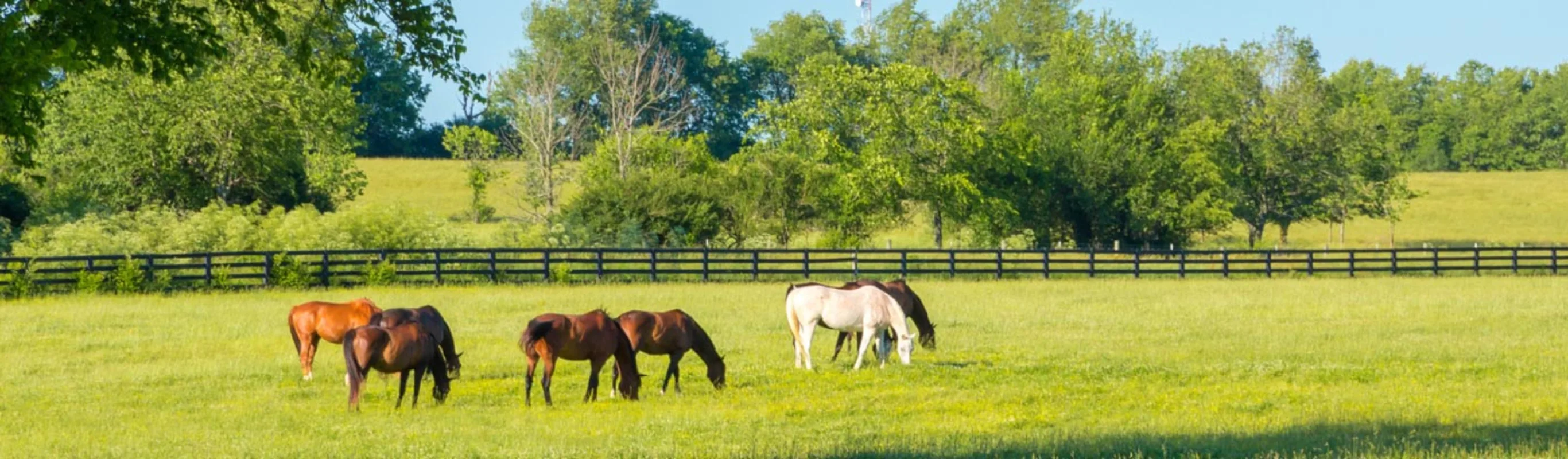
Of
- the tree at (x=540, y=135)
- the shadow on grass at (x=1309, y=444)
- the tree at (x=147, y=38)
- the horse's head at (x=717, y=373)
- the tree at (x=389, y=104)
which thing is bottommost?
the shadow on grass at (x=1309, y=444)

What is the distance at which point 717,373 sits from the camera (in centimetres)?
1499

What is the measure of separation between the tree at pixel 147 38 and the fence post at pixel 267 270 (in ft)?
63.7

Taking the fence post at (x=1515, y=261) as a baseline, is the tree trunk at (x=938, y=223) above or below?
above

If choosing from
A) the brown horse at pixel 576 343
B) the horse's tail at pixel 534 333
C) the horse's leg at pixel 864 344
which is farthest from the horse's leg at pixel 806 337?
the horse's tail at pixel 534 333

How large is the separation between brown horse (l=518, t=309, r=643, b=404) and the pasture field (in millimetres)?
321

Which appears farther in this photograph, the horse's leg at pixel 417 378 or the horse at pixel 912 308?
the horse at pixel 912 308

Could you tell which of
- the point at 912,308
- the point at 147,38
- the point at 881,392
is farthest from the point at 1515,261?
the point at 147,38

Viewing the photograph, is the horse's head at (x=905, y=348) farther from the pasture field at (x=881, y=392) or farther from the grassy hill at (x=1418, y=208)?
the grassy hill at (x=1418, y=208)

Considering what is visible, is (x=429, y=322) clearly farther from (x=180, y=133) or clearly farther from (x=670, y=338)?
(x=180, y=133)

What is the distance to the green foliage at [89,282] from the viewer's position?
2966cm

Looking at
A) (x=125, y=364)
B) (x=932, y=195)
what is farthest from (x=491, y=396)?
(x=932, y=195)

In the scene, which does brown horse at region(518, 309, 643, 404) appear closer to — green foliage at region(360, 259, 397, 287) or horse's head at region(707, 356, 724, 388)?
horse's head at region(707, 356, 724, 388)

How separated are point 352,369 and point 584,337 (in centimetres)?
204

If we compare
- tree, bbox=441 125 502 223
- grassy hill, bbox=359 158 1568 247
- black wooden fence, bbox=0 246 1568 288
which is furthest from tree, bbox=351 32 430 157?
black wooden fence, bbox=0 246 1568 288
